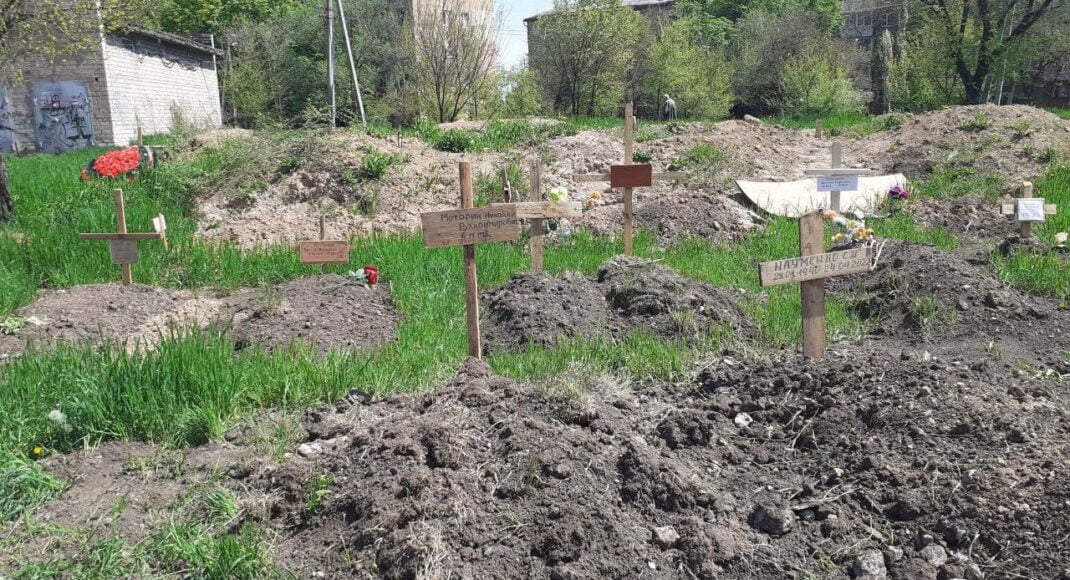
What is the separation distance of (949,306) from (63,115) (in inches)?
1061

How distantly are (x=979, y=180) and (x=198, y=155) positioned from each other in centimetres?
1381

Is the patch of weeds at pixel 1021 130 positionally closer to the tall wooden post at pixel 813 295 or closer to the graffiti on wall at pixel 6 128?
the tall wooden post at pixel 813 295

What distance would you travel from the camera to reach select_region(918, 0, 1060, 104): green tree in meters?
28.4

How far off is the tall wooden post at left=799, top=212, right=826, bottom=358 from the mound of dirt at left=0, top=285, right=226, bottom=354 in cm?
437

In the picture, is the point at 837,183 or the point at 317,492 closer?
the point at 317,492

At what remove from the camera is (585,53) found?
112ft

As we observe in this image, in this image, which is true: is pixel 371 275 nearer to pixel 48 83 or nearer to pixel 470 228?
pixel 470 228

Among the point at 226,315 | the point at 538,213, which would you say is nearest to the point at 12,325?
the point at 226,315

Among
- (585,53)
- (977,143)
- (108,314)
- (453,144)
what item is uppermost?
(585,53)

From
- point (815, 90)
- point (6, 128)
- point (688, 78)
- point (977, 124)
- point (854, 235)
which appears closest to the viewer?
point (854, 235)

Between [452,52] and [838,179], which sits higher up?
[452,52]

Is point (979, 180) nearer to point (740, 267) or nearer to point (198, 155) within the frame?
point (740, 267)

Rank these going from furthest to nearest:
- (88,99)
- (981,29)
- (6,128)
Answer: (981,29) < (6,128) < (88,99)

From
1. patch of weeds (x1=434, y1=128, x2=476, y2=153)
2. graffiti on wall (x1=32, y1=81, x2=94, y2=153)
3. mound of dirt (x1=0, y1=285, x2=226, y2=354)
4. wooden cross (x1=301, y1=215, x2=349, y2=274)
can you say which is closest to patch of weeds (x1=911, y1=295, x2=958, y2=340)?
wooden cross (x1=301, y1=215, x2=349, y2=274)
